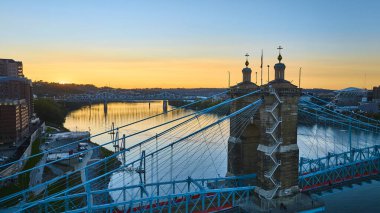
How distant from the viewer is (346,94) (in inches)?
Answer: 4478

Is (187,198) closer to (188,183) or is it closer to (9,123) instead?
(188,183)

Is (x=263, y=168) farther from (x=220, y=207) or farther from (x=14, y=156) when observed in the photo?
(x=14, y=156)

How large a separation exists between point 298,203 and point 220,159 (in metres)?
22.0

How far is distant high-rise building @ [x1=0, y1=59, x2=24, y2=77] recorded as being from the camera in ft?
271

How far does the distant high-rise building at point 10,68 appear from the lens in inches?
3257

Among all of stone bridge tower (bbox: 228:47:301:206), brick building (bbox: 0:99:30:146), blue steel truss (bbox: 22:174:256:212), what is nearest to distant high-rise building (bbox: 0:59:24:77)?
brick building (bbox: 0:99:30:146)

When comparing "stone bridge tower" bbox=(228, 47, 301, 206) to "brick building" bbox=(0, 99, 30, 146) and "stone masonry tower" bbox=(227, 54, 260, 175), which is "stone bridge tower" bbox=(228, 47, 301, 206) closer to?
"stone masonry tower" bbox=(227, 54, 260, 175)

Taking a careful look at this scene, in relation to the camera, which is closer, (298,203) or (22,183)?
(298,203)

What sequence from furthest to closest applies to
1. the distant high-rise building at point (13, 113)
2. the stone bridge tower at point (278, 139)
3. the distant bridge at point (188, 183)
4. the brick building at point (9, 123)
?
1. the distant high-rise building at point (13, 113)
2. the brick building at point (9, 123)
3. the stone bridge tower at point (278, 139)
4. the distant bridge at point (188, 183)

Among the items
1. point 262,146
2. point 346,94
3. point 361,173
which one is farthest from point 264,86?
point 346,94

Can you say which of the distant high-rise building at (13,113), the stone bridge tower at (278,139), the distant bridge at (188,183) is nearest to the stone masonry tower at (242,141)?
the distant bridge at (188,183)

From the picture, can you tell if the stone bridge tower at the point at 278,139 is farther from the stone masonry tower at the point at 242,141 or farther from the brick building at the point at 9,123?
the brick building at the point at 9,123

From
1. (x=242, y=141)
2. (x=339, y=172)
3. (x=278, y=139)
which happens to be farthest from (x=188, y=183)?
(x=339, y=172)

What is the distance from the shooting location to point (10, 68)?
85.7 m
